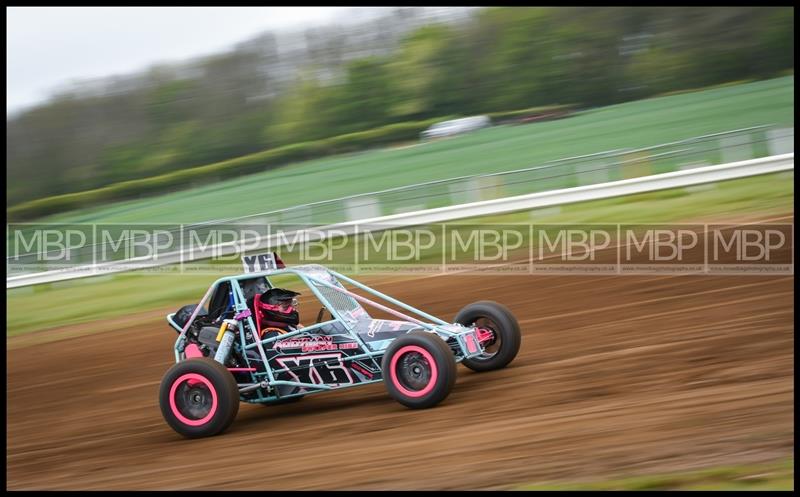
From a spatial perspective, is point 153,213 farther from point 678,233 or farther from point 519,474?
point 519,474

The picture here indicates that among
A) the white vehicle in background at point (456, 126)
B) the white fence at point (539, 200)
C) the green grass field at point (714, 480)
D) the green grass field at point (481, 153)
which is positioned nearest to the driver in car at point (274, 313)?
the green grass field at point (714, 480)

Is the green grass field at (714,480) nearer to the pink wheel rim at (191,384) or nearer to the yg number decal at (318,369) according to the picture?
the yg number decal at (318,369)

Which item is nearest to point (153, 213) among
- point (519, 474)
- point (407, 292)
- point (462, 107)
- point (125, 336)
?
point (462, 107)

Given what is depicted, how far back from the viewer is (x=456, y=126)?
2019 centimetres

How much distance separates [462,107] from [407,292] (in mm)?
10206

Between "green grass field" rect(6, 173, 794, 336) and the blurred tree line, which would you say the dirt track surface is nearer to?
"green grass field" rect(6, 173, 794, 336)

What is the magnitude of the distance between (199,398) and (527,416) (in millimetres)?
2482

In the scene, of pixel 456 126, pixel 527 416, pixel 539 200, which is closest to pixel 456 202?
pixel 539 200

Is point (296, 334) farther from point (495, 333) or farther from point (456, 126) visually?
point (456, 126)

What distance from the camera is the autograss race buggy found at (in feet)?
21.0

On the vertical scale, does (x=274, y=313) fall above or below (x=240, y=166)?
below

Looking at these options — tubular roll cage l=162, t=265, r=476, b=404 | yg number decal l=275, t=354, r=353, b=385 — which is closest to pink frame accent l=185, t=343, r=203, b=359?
tubular roll cage l=162, t=265, r=476, b=404

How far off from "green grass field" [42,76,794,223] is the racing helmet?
33.3 feet

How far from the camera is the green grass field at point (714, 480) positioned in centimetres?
440
